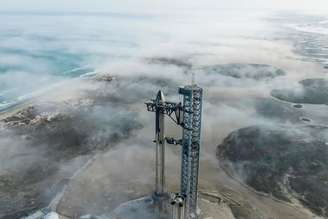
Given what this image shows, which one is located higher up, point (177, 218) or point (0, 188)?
point (177, 218)

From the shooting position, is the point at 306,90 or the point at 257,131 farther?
the point at 306,90

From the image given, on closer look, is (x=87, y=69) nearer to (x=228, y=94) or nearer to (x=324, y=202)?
(x=228, y=94)

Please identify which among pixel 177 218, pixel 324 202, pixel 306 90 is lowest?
pixel 324 202

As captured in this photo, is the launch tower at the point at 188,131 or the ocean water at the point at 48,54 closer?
the launch tower at the point at 188,131

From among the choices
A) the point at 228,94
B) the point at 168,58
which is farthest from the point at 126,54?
the point at 228,94

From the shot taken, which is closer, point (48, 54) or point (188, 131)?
point (188, 131)

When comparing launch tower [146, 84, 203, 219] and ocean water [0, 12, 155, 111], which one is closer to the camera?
launch tower [146, 84, 203, 219]

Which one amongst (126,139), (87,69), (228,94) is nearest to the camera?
Answer: (126,139)

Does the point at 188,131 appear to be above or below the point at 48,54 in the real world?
below
